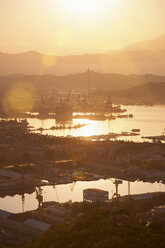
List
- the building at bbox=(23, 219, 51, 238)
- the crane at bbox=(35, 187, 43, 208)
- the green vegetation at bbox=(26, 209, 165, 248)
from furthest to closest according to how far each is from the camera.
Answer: the crane at bbox=(35, 187, 43, 208) < the building at bbox=(23, 219, 51, 238) < the green vegetation at bbox=(26, 209, 165, 248)

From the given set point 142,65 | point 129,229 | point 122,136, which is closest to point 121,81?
point 142,65

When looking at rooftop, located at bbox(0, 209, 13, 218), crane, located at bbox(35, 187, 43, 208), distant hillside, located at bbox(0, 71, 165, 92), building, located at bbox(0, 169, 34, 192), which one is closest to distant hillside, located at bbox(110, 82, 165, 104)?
distant hillside, located at bbox(0, 71, 165, 92)

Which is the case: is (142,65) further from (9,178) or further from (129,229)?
(129,229)

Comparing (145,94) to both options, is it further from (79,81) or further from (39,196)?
(39,196)

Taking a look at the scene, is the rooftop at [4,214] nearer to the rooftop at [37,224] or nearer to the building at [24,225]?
the building at [24,225]

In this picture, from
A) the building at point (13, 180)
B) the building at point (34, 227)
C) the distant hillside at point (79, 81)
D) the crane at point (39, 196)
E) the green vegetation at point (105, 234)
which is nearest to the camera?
the green vegetation at point (105, 234)

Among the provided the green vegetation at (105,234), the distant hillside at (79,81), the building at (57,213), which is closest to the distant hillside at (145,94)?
the distant hillside at (79,81)

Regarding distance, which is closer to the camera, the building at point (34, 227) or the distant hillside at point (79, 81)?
the building at point (34, 227)

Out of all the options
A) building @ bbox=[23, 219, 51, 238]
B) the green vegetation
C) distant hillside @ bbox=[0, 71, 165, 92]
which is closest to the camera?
the green vegetation

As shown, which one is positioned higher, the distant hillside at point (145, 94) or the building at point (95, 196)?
the distant hillside at point (145, 94)

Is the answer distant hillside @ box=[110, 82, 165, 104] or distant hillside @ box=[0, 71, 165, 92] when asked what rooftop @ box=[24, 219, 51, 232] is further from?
distant hillside @ box=[0, 71, 165, 92]
